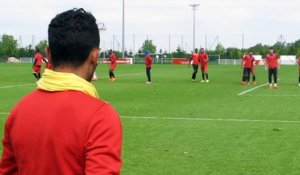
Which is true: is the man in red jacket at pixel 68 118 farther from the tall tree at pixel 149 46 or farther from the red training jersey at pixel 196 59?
the tall tree at pixel 149 46

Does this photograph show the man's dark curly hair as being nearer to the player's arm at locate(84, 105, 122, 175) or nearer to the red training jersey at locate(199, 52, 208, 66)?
the player's arm at locate(84, 105, 122, 175)

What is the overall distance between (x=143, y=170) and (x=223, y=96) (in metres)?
13.3

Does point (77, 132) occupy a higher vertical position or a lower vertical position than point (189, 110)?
higher

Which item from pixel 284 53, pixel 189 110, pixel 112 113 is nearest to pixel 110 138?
pixel 112 113

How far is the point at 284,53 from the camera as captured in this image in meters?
91.0

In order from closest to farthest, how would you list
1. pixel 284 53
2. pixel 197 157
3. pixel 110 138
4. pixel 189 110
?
pixel 110 138, pixel 197 157, pixel 189 110, pixel 284 53

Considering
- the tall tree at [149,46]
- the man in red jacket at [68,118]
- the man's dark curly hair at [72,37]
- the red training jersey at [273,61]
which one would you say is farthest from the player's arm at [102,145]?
the tall tree at [149,46]

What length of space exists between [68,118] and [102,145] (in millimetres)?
217

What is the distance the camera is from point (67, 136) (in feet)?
7.59

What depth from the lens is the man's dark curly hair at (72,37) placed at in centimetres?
246

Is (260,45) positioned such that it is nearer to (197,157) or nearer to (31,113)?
(197,157)

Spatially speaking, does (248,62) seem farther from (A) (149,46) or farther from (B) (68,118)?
(A) (149,46)

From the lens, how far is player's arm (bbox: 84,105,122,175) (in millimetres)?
2217

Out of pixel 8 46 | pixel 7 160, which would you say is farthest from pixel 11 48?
pixel 7 160
